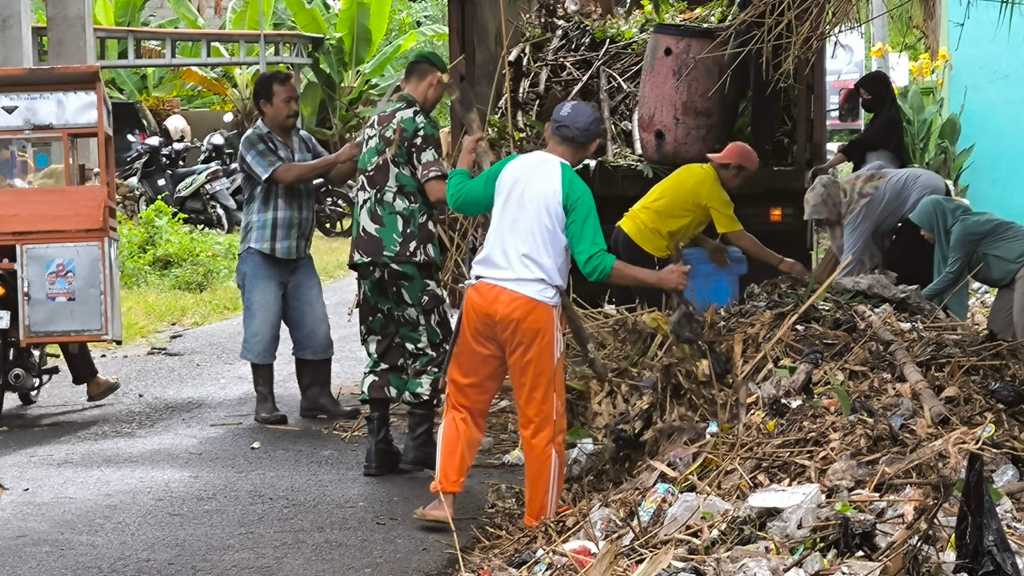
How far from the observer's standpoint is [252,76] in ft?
82.4

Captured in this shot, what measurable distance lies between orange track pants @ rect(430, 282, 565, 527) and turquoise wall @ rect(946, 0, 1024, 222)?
1201cm

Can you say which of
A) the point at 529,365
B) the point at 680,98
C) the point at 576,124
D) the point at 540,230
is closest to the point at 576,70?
the point at 680,98

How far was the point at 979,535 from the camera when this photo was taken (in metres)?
4.26

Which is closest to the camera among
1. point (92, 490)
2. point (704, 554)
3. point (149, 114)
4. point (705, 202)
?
point (704, 554)

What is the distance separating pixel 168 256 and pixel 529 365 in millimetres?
12345

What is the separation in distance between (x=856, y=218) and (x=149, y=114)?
653 inches

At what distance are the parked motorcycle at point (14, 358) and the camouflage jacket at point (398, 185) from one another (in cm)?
289

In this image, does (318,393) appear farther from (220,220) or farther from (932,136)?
(220,220)

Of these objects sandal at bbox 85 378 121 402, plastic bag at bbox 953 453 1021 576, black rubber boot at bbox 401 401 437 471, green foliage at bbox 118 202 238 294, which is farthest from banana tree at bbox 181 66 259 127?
plastic bag at bbox 953 453 1021 576

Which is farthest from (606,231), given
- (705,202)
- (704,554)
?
(704,554)

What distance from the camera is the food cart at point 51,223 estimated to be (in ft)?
29.0

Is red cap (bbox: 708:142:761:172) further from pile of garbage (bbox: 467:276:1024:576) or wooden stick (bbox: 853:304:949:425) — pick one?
wooden stick (bbox: 853:304:949:425)

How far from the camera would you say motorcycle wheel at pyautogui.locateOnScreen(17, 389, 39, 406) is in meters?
9.33

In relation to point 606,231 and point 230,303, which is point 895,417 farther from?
point 230,303
